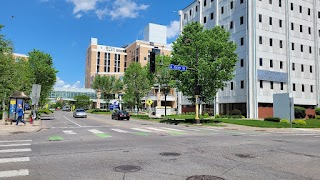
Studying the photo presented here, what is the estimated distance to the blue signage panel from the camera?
45.0 metres

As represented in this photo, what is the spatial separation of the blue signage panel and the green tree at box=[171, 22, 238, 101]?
1576 centimetres

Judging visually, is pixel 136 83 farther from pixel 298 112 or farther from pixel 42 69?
pixel 298 112

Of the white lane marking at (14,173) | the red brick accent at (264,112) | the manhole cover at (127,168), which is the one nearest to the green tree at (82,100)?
the red brick accent at (264,112)

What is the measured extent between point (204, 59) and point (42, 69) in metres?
23.1

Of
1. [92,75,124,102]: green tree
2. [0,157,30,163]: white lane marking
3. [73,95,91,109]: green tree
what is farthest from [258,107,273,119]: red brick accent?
[73,95,91,109]: green tree

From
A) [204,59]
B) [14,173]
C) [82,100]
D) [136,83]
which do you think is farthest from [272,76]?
[82,100]

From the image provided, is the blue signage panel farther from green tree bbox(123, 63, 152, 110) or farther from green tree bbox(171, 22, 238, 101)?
green tree bbox(123, 63, 152, 110)

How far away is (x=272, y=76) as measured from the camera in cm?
4634

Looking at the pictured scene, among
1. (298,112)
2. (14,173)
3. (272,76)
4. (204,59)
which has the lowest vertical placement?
(14,173)

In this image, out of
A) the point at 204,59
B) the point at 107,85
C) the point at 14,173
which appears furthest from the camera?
the point at 107,85

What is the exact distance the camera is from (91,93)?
5418 inches

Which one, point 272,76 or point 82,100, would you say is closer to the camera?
point 272,76

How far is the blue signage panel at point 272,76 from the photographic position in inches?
1770

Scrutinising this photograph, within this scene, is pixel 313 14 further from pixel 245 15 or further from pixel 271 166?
pixel 271 166
